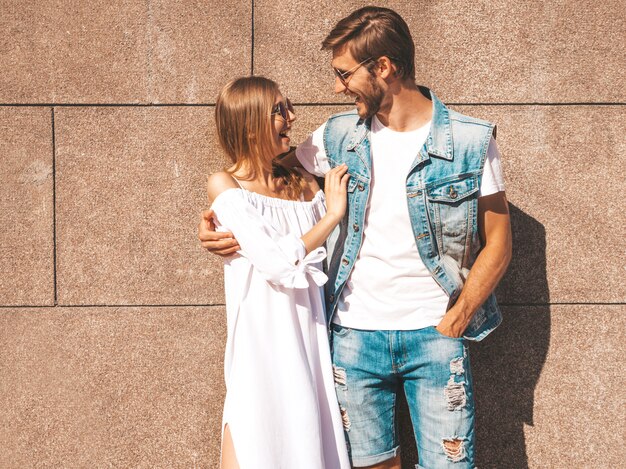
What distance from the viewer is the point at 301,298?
8.70 ft

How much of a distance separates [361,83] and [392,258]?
31.3 inches

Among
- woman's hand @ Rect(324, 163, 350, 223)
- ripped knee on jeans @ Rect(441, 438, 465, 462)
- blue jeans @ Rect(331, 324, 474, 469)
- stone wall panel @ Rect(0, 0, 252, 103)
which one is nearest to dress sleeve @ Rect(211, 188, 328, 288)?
woman's hand @ Rect(324, 163, 350, 223)

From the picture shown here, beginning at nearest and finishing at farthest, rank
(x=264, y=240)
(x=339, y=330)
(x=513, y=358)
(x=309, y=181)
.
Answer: (x=264, y=240), (x=339, y=330), (x=309, y=181), (x=513, y=358)

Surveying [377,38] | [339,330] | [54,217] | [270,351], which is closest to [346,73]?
[377,38]

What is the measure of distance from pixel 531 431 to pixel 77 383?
2648 millimetres

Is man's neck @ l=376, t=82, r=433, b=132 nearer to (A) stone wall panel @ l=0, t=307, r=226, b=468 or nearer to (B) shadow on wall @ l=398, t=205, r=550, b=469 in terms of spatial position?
(B) shadow on wall @ l=398, t=205, r=550, b=469

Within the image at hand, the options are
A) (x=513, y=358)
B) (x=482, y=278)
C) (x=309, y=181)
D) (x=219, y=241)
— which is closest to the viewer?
(x=219, y=241)

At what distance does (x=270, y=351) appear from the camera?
2.57 m

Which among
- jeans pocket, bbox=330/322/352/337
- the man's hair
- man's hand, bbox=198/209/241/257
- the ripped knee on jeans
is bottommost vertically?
the ripped knee on jeans

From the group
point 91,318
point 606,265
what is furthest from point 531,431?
point 91,318

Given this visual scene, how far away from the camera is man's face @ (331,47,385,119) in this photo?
2662mm

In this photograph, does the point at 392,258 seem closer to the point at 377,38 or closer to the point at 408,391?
the point at 408,391

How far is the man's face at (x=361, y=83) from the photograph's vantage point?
2.66m

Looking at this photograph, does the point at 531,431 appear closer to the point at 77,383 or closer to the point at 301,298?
the point at 301,298
